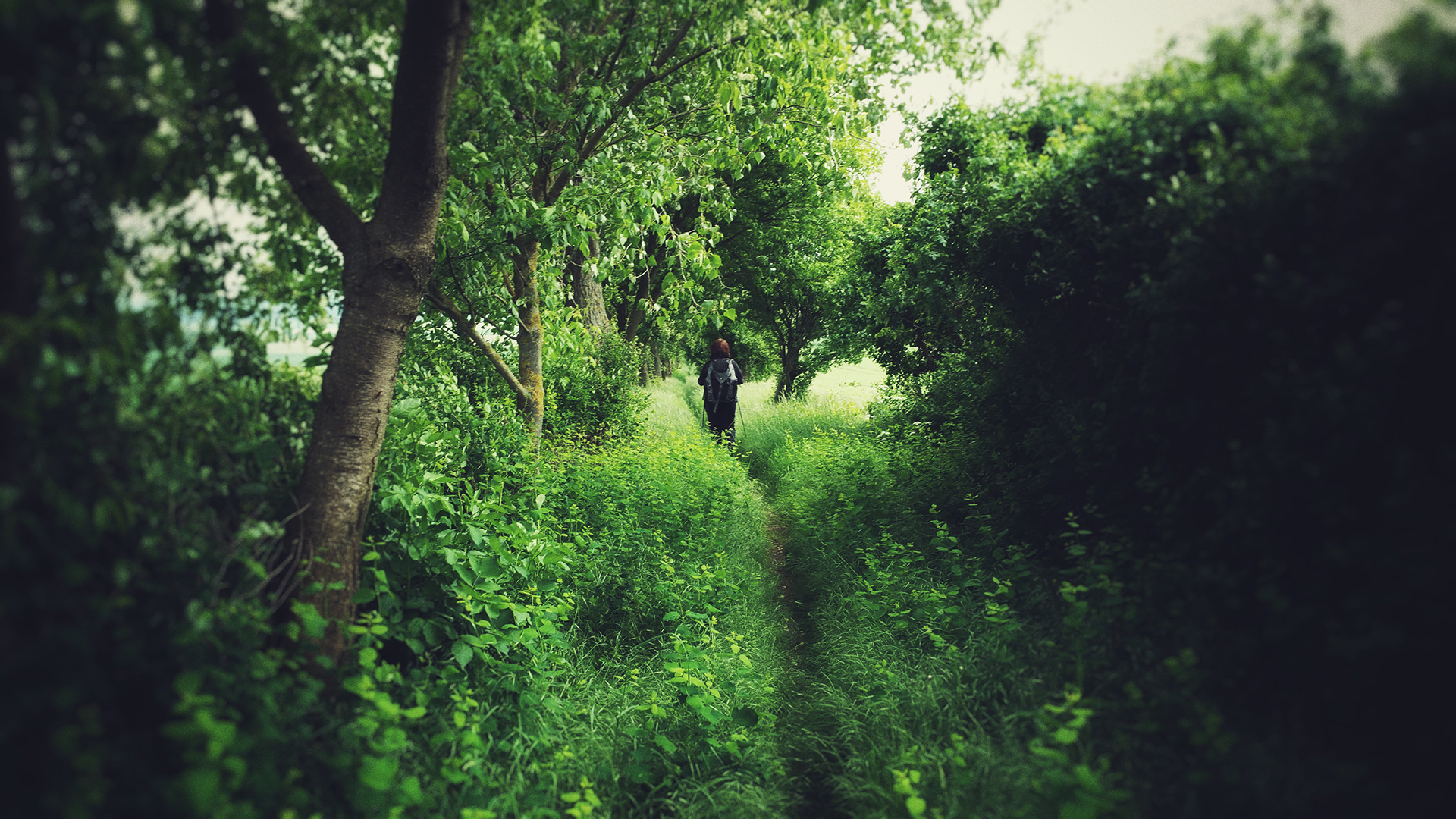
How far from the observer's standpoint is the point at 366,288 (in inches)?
123

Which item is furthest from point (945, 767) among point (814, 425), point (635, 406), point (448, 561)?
point (814, 425)

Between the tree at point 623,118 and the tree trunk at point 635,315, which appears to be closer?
the tree at point 623,118

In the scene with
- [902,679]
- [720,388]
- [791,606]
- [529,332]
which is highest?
[720,388]

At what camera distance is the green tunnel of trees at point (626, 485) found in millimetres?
1893

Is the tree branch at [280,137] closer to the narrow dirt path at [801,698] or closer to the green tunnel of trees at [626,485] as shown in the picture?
the green tunnel of trees at [626,485]

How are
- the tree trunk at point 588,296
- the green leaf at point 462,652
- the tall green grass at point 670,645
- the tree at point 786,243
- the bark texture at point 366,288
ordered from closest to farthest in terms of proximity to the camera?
the bark texture at point 366,288 → the green leaf at point 462,652 → the tall green grass at point 670,645 → the tree trunk at point 588,296 → the tree at point 786,243

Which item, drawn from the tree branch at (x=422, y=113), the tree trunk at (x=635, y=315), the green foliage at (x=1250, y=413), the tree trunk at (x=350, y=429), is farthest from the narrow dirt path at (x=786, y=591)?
the tree trunk at (x=635, y=315)

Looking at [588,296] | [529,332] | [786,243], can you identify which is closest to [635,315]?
[588,296]

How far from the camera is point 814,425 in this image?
1192cm

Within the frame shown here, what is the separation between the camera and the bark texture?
2.92 metres

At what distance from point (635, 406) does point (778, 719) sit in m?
5.99

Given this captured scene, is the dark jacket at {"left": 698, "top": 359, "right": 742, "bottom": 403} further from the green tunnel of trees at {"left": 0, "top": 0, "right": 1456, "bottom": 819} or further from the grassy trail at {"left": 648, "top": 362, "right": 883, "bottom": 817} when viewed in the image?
the green tunnel of trees at {"left": 0, "top": 0, "right": 1456, "bottom": 819}

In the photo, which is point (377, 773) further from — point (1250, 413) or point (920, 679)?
point (1250, 413)

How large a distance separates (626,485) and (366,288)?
11.0 feet
